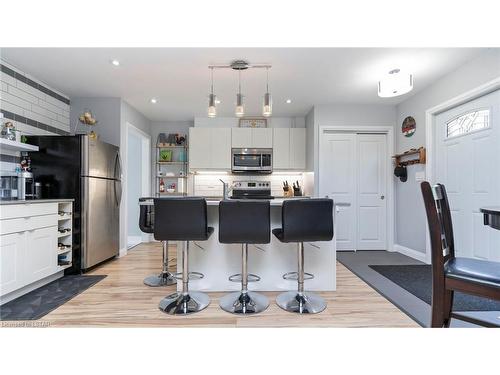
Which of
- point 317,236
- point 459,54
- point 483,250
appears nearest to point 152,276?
point 317,236

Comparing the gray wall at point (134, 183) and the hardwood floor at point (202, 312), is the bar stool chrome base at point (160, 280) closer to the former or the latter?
the hardwood floor at point (202, 312)

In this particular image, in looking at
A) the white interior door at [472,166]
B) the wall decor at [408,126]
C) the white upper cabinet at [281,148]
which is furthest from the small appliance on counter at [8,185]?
the wall decor at [408,126]

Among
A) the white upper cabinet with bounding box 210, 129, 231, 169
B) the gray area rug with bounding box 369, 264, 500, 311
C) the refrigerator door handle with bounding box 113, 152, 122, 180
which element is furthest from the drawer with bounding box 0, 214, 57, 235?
the gray area rug with bounding box 369, 264, 500, 311

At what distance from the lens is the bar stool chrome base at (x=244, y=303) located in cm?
203

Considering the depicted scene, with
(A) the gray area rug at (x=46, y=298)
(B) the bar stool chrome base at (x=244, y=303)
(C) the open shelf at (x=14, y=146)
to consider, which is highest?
(C) the open shelf at (x=14, y=146)

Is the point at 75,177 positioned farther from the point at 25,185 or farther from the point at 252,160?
the point at 252,160

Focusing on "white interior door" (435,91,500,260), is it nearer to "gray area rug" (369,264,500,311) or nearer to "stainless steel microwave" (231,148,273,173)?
"gray area rug" (369,264,500,311)

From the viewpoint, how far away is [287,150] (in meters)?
4.66

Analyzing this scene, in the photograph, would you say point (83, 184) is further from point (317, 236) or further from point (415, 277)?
point (415, 277)

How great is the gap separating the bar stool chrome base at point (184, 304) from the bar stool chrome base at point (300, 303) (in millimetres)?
646

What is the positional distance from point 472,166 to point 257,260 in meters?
2.59

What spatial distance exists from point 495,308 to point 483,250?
2.62ft

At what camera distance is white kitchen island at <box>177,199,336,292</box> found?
2432 millimetres

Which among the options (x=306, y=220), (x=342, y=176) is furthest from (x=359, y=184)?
(x=306, y=220)
